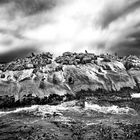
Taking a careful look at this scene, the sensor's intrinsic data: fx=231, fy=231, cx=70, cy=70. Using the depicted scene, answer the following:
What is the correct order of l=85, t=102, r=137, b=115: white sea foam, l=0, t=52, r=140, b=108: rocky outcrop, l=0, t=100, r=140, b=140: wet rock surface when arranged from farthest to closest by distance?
l=0, t=52, r=140, b=108: rocky outcrop < l=85, t=102, r=137, b=115: white sea foam < l=0, t=100, r=140, b=140: wet rock surface

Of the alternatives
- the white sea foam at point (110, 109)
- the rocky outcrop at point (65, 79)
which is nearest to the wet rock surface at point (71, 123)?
the white sea foam at point (110, 109)

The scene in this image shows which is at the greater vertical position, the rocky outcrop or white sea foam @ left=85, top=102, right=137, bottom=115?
the rocky outcrop

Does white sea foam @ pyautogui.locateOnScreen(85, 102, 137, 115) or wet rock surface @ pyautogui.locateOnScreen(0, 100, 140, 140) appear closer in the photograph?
wet rock surface @ pyautogui.locateOnScreen(0, 100, 140, 140)

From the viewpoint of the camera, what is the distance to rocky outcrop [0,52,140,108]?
122 ft

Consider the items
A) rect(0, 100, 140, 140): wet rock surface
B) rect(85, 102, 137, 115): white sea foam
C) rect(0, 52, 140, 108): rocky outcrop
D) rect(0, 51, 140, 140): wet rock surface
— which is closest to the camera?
rect(0, 100, 140, 140): wet rock surface

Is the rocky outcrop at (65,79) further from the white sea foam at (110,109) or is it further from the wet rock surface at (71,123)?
the white sea foam at (110,109)

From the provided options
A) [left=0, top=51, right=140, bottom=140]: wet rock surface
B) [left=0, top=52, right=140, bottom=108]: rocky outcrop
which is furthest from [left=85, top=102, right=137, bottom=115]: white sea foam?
[left=0, top=52, right=140, bottom=108]: rocky outcrop

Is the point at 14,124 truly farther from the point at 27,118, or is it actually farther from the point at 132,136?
the point at 132,136

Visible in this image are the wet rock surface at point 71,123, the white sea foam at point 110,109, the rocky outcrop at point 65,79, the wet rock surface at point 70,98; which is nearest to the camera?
the wet rock surface at point 71,123

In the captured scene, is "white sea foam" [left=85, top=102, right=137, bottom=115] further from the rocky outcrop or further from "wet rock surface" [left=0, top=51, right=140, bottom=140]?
the rocky outcrop

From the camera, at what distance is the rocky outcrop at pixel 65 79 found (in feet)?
122

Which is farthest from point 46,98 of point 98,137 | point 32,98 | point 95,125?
point 98,137

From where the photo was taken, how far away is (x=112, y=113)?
2967cm

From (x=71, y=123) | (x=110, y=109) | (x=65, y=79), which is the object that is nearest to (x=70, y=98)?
(x=65, y=79)
